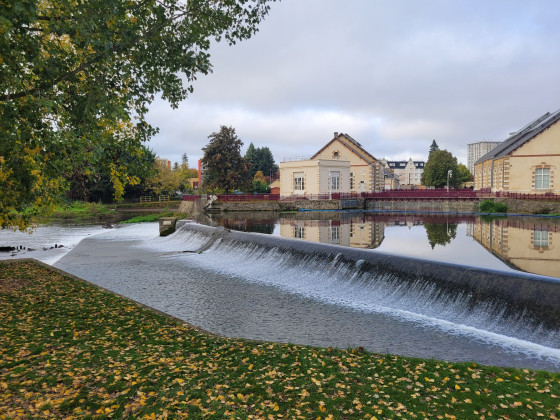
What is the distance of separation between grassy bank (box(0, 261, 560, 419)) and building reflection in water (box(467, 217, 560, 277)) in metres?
9.44

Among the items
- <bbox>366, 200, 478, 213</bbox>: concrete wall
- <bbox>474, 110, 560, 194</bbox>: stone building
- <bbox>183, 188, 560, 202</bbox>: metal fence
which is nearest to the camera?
<bbox>474, 110, 560, 194</bbox>: stone building

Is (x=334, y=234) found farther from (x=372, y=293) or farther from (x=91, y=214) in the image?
(x=91, y=214)

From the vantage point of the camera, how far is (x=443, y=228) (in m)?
28.1

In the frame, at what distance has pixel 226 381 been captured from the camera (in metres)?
5.77

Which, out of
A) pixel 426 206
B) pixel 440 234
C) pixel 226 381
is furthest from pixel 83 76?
pixel 426 206

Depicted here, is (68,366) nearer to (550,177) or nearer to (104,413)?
(104,413)

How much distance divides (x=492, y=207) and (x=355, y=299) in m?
34.8

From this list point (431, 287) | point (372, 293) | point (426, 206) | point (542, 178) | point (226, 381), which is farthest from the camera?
point (426, 206)

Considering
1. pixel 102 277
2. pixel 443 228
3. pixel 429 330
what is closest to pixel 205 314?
pixel 429 330

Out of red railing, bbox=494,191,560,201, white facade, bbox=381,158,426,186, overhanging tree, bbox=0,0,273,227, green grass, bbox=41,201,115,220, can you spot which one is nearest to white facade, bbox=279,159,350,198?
red railing, bbox=494,191,560,201

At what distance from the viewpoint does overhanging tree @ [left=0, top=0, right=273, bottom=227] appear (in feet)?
21.0

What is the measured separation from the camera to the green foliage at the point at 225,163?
61.2m

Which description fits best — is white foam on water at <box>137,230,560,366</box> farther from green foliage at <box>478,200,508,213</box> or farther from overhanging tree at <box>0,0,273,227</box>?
green foliage at <box>478,200,508,213</box>

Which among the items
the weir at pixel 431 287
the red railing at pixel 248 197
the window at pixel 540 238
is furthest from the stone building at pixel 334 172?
the weir at pixel 431 287
